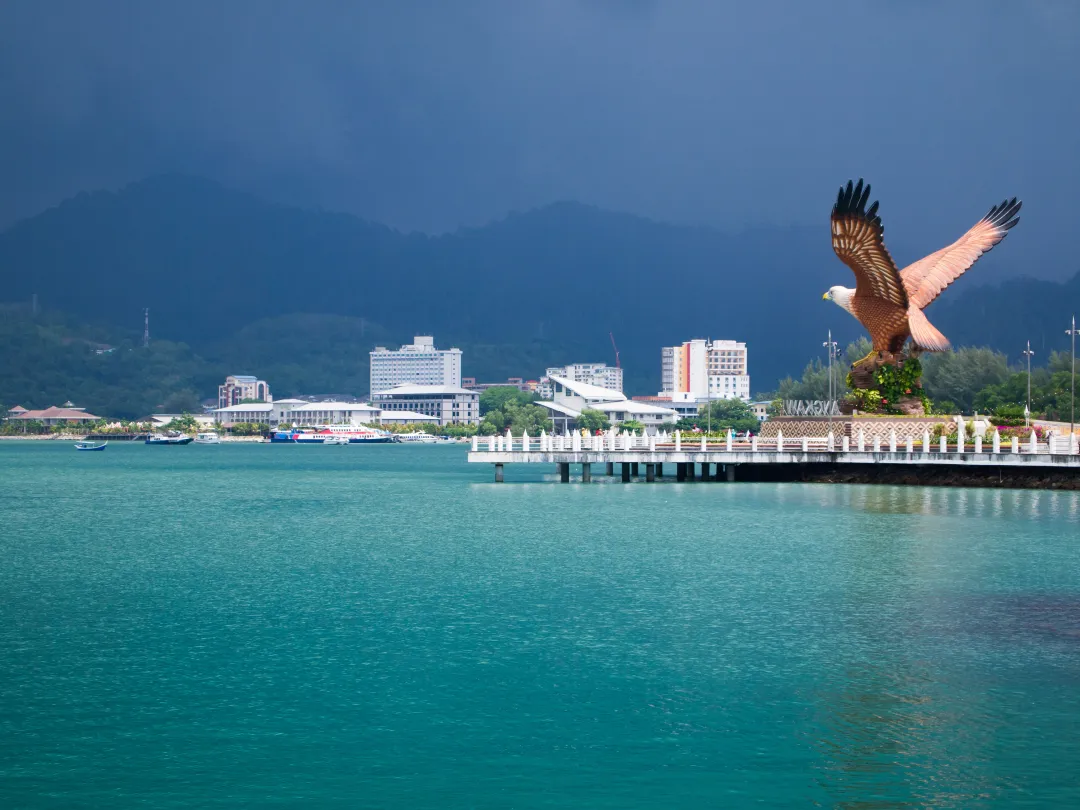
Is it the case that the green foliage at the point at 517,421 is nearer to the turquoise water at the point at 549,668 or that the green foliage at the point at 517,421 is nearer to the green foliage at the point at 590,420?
the green foliage at the point at 590,420

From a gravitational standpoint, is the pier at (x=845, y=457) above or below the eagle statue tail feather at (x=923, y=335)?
below

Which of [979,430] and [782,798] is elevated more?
[979,430]

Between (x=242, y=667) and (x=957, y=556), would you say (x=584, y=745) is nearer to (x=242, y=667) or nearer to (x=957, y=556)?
(x=242, y=667)

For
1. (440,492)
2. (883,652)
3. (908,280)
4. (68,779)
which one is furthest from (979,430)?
(68,779)

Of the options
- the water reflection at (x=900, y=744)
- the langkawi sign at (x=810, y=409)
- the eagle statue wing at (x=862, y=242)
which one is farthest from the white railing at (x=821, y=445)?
the water reflection at (x=900, y=744)

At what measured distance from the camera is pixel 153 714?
1577cm

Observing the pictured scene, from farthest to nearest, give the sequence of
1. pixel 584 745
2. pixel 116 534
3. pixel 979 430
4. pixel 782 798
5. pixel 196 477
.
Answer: pixel 196 477 < pixel 979 430 < pixel 116 534 < pixel 584 745 < pixel 782 798

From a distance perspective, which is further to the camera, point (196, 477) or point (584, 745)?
point (196, 477)

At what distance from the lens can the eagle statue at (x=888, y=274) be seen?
159 feet

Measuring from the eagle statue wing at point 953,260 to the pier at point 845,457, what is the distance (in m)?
→ 7.20

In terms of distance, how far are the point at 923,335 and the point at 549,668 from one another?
3839 cm

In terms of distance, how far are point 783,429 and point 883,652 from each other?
127 feet

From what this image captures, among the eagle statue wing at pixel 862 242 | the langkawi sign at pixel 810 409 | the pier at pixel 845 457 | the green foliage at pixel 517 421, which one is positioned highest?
the eagle statue wing at pixel 862 242

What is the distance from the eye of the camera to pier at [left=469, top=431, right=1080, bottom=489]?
47.5 meters
